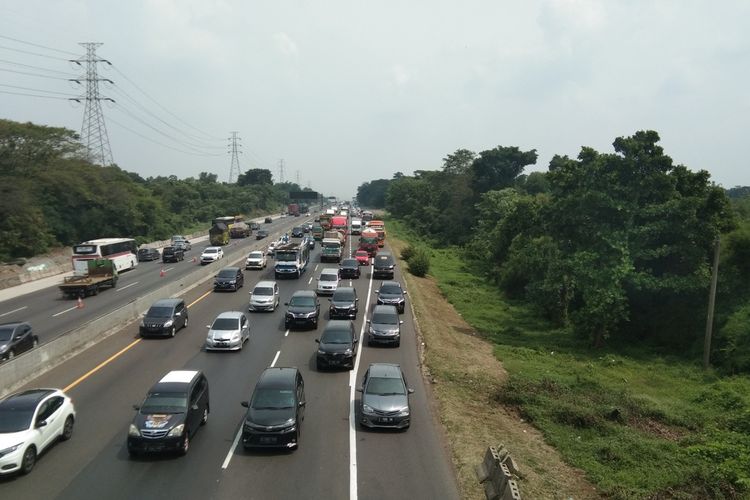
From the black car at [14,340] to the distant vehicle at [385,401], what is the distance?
1582cm

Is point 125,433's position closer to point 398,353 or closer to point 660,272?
point 398,353

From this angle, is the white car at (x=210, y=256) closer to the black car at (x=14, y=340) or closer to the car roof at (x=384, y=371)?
the black car at (x=14, y=340)

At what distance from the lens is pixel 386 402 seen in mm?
17266

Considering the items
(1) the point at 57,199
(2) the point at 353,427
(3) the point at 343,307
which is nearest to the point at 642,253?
(3) the point at 343,307

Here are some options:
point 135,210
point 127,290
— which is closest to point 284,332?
point 127,290

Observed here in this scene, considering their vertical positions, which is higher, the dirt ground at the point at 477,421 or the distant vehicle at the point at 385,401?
the distant vehicle at the point at 385,401

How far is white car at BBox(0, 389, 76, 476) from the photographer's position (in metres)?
13.6

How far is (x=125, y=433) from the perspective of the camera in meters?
16.6

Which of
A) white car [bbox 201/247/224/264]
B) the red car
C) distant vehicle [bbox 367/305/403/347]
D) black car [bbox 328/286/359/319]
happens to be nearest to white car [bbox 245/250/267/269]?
white car [bbox 201/247/224/264]

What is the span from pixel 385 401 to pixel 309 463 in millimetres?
3406

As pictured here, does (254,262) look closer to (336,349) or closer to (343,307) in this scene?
(343,307)

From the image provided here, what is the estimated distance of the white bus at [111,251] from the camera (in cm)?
4762

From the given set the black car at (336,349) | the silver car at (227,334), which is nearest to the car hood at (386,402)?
the black car at (336,349)

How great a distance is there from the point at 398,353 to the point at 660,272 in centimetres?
1931
